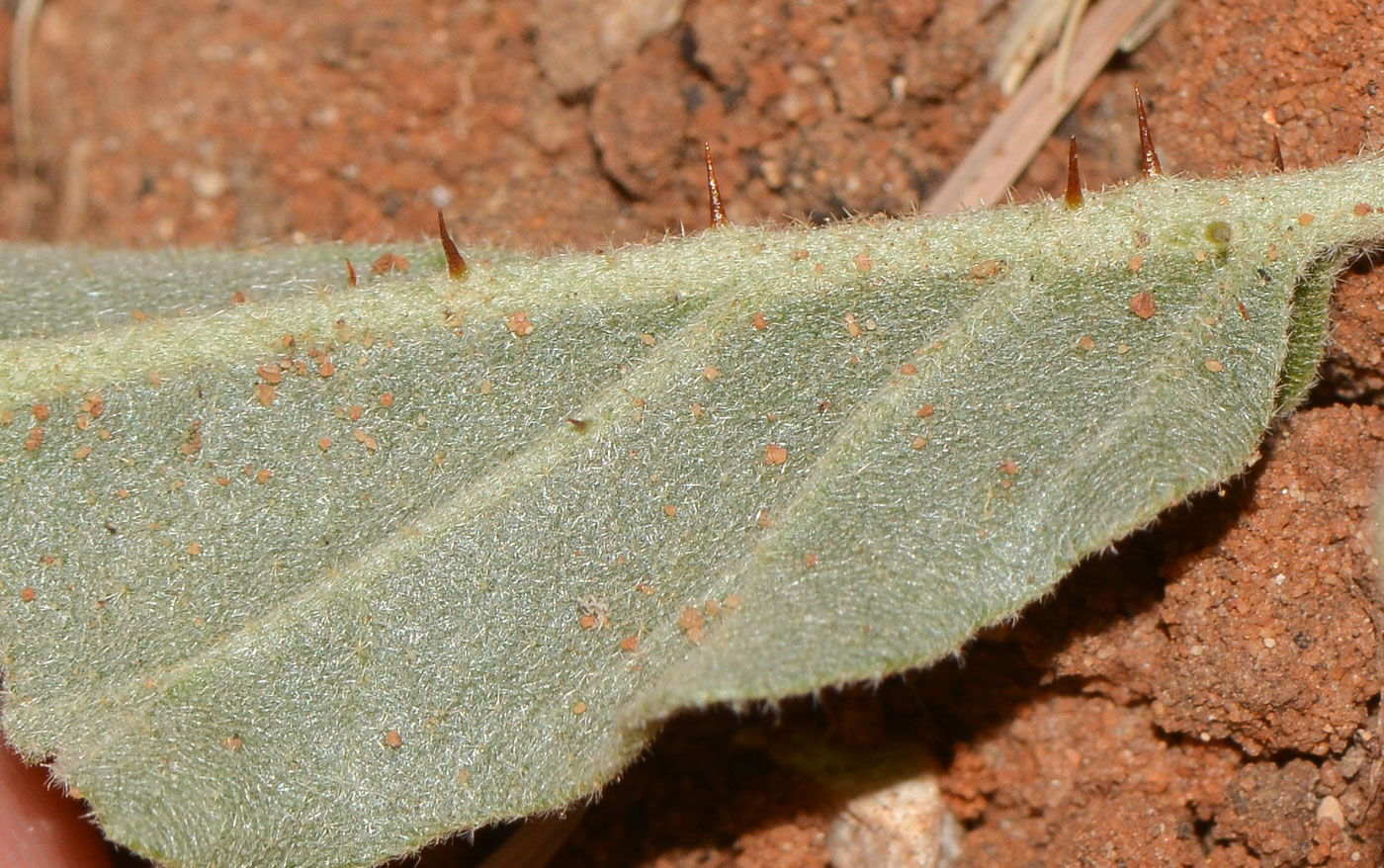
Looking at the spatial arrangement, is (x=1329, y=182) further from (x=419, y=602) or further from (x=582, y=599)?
(x=419, y=602)

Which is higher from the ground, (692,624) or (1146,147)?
(1146,147)

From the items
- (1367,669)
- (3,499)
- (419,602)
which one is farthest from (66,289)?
(1367,669)

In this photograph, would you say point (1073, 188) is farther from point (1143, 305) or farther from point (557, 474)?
point (557, 474)

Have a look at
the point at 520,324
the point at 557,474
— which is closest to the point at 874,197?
the point at 520,324

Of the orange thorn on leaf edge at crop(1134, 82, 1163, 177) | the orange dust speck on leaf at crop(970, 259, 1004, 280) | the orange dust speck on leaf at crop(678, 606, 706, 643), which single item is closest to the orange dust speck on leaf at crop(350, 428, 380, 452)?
the orange dust speck on leaf at crop(678, 606, 706, 643)

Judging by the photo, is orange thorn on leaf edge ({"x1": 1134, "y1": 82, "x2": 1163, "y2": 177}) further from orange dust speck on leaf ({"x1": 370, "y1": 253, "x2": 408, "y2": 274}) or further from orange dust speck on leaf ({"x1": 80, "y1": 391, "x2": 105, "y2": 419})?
orange dust speck on leaf ({"x1": 80, "y1": 391, "x2": 105, "y2": 419})

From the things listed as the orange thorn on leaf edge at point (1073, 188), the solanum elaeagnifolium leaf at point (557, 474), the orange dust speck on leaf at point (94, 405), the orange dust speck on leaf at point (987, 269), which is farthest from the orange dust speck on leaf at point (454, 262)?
the orange thorn on leaf edge at point (1073, 188)

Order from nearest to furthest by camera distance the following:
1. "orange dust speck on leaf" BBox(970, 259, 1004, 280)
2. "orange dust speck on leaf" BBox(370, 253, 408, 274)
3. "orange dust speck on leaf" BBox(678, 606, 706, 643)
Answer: "orange dust speck on leaf" BBox(678, 606, 706, 643), "orange dust speck on leaf" BBox(970, 259, 1004, 280), "orange dust speck on leaf" BBox(370, 253, 408, 274)
